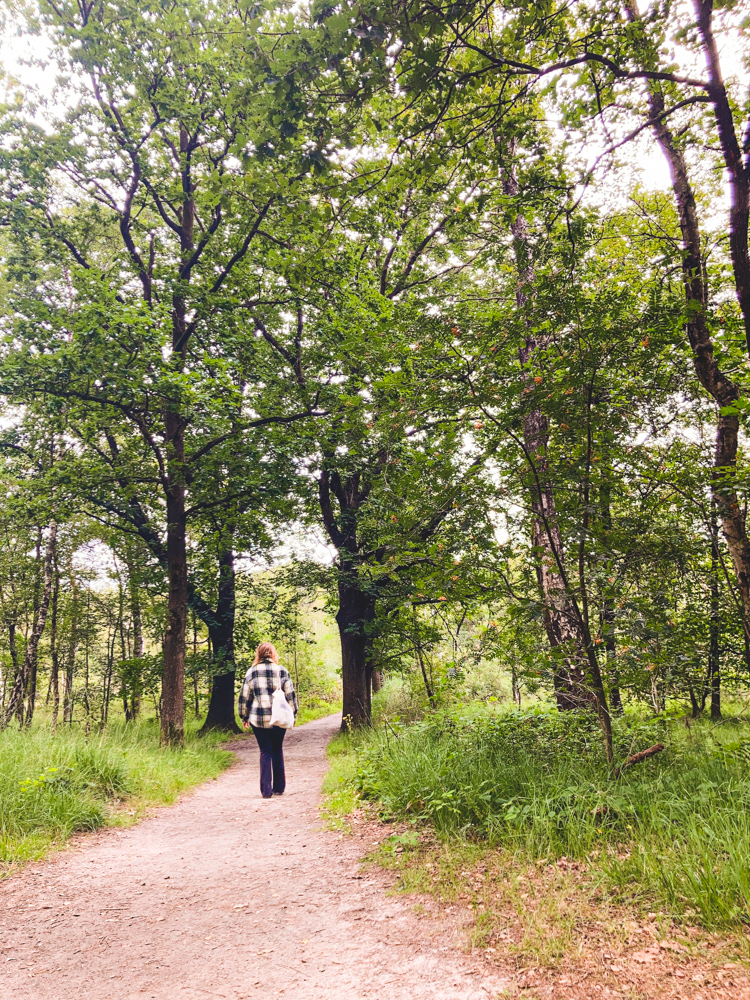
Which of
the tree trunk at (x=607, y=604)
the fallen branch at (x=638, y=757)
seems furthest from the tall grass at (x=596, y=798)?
the tree trunk at (x=607, y=604)

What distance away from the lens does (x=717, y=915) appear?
247 centimetres

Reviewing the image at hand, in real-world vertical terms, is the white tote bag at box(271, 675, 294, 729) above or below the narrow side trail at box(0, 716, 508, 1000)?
above

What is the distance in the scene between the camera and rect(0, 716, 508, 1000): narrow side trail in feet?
8.66

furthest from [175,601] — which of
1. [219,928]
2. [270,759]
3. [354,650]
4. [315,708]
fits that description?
[315,708]

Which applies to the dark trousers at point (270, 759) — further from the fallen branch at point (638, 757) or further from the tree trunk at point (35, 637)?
the tree trunk at point (35, 637)

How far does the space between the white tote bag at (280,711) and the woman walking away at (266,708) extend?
2.8 inches

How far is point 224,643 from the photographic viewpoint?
15.4m

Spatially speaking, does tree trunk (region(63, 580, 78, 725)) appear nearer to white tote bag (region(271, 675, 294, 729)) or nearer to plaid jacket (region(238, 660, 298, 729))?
plaid jacket (region(238, 660, 298, 729))

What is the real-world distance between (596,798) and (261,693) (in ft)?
14.0

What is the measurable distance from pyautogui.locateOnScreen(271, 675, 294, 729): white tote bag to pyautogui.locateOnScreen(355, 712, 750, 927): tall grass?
3.96ft

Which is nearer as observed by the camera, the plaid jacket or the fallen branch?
the fallen branch

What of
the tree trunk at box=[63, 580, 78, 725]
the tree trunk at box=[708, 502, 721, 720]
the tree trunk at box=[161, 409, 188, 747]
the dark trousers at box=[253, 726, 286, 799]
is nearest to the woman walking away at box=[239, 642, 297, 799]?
the dark trousers at box=[253, 726, 286, 799]

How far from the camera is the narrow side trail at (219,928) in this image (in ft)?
8.66

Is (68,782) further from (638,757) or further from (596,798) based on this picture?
(638,757)
